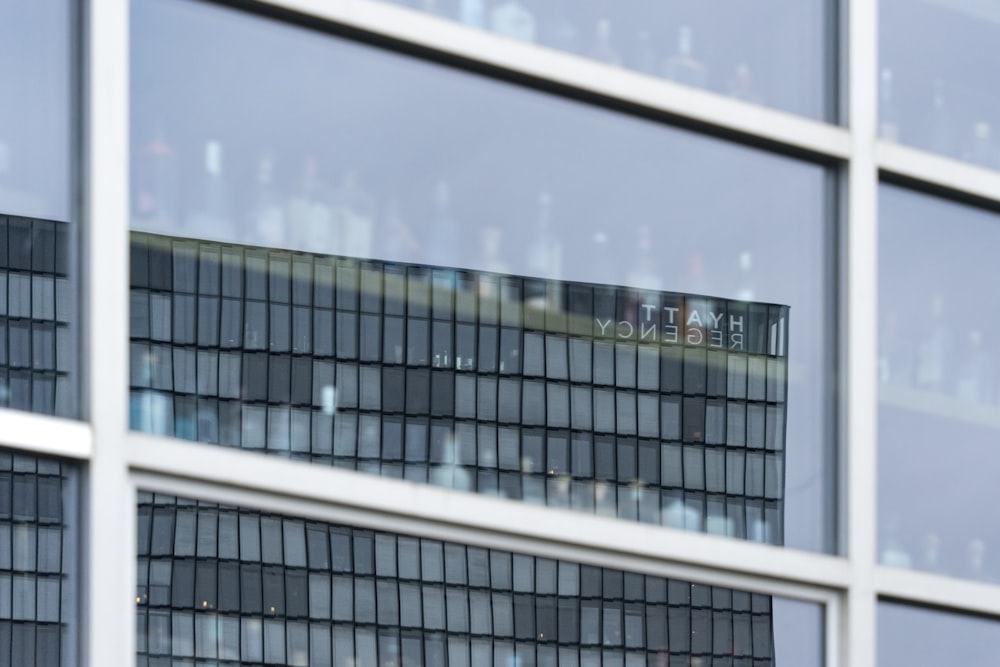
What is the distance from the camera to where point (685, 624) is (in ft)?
11.8

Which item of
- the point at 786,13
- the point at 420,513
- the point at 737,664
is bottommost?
the point at 737,664

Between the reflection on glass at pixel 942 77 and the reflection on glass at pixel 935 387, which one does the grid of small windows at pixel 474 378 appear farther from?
the reflection on glass at pixel 942 77

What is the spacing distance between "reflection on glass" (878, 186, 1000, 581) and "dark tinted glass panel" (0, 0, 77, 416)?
202cm

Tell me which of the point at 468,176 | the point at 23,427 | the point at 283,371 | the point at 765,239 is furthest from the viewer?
the point at 765,239

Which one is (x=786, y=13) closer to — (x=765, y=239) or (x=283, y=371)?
(x=765, y=239)

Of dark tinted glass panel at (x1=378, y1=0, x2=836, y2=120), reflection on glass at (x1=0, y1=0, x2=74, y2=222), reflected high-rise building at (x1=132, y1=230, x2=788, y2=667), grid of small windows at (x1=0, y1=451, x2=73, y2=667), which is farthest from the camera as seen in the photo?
dark tinted glass panel at (x1=378, y1=0, x2=836, y2=120)

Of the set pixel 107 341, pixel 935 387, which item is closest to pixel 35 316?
pixel 107 341

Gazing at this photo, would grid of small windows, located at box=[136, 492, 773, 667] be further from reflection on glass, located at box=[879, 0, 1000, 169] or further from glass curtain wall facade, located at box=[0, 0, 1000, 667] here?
reflection on glass, located at box=[879, 0, 1000, 169]

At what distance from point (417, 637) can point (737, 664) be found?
793 mm

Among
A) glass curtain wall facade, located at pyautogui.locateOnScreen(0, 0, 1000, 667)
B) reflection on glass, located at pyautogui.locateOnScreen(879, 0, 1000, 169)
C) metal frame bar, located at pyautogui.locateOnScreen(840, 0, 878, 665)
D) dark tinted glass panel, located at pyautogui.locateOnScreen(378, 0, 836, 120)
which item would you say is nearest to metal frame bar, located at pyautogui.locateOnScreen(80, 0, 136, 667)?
glass curtain wall facade, located at pyautogui.locateOnScreen(0, 0, 1000, 667)

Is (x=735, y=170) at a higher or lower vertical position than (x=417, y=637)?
higher

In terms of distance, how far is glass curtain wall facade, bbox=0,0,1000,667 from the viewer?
3.07 metres

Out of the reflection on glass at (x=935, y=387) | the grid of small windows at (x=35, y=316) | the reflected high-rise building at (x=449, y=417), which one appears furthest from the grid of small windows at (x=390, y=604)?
the reflection on glass at (x=935, y=387)

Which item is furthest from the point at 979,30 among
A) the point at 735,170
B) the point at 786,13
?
the point at 735,170
